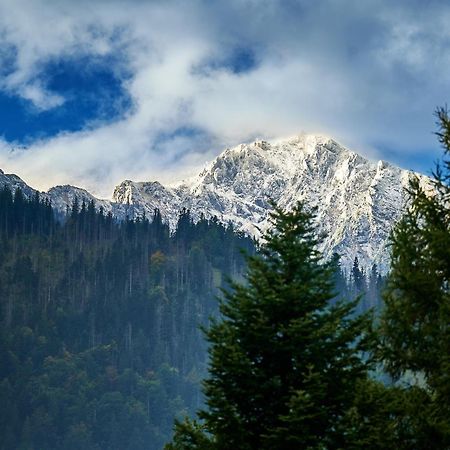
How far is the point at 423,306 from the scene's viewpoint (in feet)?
65.0

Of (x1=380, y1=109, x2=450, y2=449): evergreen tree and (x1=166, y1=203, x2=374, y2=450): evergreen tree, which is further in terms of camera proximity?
(x1=166, y1=203, x2=374, y2=450): evergreen tree

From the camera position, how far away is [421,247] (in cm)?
2030

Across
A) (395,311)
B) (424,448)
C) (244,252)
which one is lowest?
(424,448)

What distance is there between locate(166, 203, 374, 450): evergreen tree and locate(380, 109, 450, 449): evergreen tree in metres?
1.64

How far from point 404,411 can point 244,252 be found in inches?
314

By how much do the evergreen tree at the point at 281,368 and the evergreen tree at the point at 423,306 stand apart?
64.5 inches

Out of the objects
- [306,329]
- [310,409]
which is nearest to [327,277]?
[306,329]

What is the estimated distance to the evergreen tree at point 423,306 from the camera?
61.9ft

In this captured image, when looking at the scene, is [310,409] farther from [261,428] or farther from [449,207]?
[449,207]

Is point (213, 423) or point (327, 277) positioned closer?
point (213, 423)

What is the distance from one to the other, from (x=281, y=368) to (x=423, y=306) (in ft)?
15.4

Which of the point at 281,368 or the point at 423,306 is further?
the point at 281,368

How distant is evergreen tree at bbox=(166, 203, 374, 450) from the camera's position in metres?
21.4

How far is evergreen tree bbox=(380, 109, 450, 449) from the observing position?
61.9 ft
